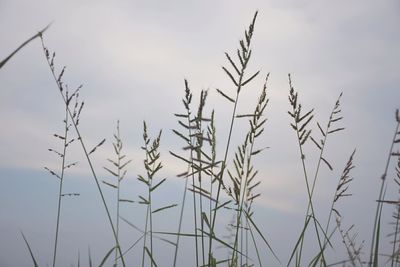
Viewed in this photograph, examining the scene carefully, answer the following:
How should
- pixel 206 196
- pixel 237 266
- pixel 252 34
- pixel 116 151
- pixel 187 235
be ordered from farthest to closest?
pixel 116 151 < pixel 237 266 < pixel 187 235 < pixel 206 196 < pixel 252 34

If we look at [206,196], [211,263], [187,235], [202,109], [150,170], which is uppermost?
[202,109]

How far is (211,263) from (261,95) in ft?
2.85

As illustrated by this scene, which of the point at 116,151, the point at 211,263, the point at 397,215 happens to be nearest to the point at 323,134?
the point at 397,215

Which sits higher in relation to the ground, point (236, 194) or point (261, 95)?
point (261, 95)

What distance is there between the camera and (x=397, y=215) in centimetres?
245

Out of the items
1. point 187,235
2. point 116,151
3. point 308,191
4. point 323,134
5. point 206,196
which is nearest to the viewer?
point 206,196

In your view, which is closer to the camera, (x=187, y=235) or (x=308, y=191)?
(x=187, y=235)

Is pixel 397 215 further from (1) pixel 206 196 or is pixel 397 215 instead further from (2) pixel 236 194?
(1) pixel 206 196

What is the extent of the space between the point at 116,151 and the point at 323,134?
1578 mm

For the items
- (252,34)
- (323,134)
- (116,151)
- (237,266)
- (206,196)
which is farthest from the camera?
(116,151)

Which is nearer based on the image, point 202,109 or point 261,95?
point 202,109

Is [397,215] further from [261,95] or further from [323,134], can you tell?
[261,95]

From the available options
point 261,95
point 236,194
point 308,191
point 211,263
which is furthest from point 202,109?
point 308,191

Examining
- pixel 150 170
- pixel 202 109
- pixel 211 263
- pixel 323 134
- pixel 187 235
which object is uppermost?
pixel 323 134
